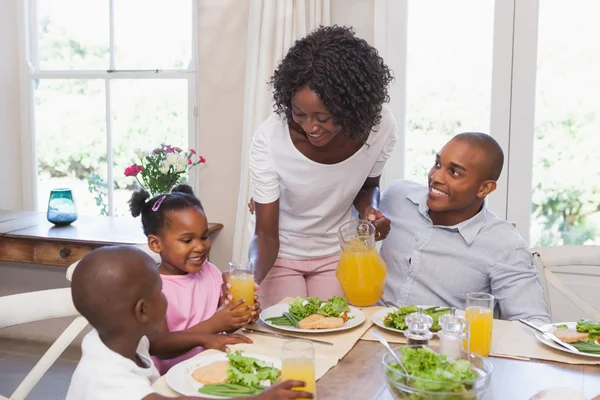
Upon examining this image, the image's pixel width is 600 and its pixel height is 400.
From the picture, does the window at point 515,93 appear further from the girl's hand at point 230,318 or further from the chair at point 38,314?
the chair at point 38,314

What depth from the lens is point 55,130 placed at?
402 cm

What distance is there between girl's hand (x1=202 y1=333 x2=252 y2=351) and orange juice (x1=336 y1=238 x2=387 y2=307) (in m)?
0.40

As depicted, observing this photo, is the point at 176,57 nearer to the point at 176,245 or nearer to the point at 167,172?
the point at 167,172

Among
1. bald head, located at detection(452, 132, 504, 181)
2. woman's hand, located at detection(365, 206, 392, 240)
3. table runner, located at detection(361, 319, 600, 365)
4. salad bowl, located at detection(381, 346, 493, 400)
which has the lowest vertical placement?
table runner, located at detection(361, 319, 600, 365)

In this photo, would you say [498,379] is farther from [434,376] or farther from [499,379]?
[434,376]

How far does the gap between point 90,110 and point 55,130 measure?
0.87 feet

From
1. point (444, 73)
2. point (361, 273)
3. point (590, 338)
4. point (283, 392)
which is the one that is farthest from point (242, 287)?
point (444, 73)

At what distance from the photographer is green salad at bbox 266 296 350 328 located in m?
1.67

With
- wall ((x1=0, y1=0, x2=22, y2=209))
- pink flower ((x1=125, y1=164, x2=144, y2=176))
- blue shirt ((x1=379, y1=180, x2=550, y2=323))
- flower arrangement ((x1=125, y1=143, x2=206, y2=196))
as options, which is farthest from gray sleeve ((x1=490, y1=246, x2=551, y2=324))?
wall ((x1=0, y1=0, x2=22, y2=209))

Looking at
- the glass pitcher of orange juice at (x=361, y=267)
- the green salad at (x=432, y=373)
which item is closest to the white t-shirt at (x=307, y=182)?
the glass pitcher of orange juice at (x=361, y=267)

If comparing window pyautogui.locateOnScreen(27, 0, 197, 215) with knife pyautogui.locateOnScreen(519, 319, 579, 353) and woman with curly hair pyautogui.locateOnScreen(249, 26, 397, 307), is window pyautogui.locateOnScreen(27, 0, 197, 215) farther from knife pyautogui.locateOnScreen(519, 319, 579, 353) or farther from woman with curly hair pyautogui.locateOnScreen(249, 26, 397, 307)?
knife pyautogui.locateOnScreen(519, 319, 579, 353)

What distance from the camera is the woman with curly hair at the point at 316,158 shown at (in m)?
1.89

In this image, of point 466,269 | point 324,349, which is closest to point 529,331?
point 466,269

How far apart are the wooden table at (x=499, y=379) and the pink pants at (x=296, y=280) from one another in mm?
780
